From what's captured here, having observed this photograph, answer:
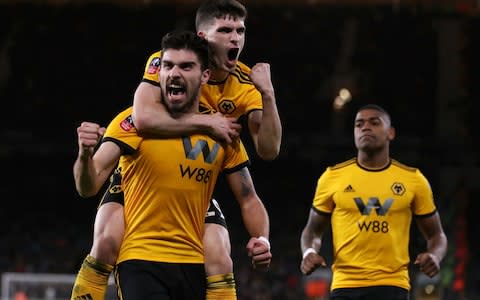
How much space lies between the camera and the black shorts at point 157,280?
3.96m

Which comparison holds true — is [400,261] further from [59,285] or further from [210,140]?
[59,285]

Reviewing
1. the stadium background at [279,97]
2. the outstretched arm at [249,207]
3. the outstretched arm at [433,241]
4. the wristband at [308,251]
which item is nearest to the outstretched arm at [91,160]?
the outstretched arm at [249,207]

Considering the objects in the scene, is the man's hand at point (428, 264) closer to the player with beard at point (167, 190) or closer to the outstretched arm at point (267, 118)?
the outstretched arm at point (267, 118)

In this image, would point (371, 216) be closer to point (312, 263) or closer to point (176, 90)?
point (312, 263)

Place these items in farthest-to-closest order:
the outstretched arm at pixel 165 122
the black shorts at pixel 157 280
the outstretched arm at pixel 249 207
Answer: the outstretched arm at pixel 249 207, the outstretched arm at pixel 165 122, the black shorts at pixel 157 280

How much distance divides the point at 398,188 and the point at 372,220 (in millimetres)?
323

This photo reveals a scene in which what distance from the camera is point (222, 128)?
418cm

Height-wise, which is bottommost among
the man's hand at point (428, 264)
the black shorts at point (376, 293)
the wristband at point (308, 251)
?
the black shorts at point (376, 293)

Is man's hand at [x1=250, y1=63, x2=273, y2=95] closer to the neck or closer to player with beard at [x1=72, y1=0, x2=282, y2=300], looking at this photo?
player with beard at [x1=72, y1=0, x2=282, y2=300]

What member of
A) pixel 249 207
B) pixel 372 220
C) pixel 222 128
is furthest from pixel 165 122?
pixel 372 220

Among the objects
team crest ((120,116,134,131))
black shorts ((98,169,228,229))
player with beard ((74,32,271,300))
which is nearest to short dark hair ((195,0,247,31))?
player with beard ((74,32,271,300))

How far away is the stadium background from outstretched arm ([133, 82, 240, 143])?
1626 centimetres

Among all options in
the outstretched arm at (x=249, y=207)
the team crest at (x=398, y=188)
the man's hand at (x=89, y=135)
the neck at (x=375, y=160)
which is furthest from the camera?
the neck at (x=375, y=160)

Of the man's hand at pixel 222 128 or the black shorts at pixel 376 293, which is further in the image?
the black shorts at pixel 376 293
